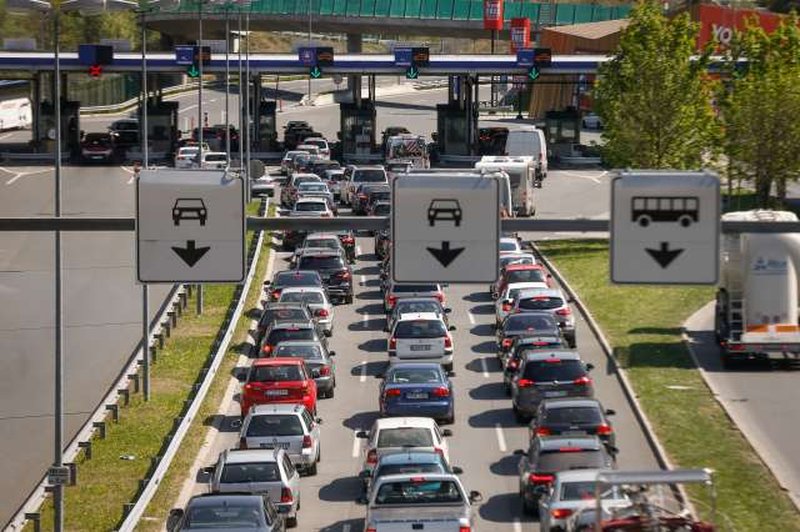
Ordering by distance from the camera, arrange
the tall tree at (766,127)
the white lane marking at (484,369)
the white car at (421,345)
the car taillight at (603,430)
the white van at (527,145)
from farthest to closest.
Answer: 1. the white van at (527,145)
2. the tall tree at (766,127)
3. the white lane marking at (484,369)
4. the white car at (421,345)
5. the car taillight at (603,430)

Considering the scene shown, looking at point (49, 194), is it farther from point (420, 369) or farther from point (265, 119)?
point (420, 369)

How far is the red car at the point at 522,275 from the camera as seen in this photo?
166 ft

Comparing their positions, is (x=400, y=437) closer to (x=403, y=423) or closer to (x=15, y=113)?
(x=403, y=423)

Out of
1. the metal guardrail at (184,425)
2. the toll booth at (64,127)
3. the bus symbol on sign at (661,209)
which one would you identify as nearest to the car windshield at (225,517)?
the metal guardrail at (184,425)

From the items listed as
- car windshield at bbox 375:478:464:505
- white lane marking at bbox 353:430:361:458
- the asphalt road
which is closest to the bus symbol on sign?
car windshield at bbox 375:478:464:505

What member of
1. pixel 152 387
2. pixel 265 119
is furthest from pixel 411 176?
pixel 265 119

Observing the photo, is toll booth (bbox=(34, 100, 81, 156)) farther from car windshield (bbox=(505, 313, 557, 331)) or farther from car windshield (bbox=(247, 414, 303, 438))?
car windshield (bbox=(247, 414, 303, 438))

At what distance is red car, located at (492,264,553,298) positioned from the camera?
166ft

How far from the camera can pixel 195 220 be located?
1880cm

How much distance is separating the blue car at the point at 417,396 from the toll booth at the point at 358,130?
57.6m

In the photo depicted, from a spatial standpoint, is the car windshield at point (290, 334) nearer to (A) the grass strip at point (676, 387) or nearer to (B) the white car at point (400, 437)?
(A) the grass strip at point (676, 387)

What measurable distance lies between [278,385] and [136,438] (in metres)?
3.17

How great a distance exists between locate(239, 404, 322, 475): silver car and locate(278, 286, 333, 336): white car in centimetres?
1451

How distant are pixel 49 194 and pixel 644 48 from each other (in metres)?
27.8
